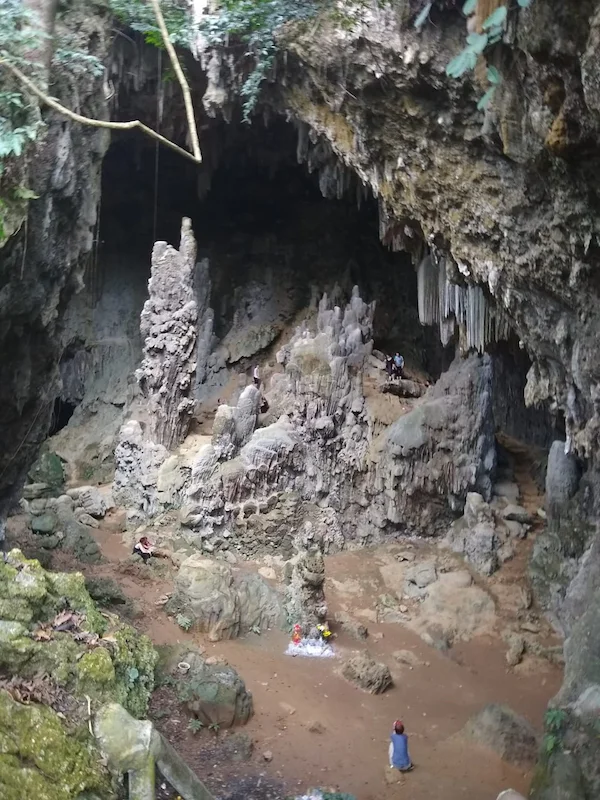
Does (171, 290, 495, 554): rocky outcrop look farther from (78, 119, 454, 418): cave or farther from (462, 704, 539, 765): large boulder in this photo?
(462, 704, 539, 765): large boulder

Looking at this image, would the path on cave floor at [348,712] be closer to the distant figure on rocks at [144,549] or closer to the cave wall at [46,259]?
the distant figure on rocks at [144,549]

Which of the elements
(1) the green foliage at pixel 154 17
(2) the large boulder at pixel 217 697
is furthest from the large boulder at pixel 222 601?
(1) the green foliage at pixel 154 17

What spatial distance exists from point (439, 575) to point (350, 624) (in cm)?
190

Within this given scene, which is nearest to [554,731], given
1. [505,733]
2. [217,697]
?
[505,733]

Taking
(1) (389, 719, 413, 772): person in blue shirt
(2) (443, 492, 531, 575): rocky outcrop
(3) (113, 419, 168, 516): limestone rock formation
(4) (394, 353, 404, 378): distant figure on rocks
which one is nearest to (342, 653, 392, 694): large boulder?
(1) (389, 719, 413, 772): person in blue shirt

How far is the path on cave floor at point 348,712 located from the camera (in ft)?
18.6

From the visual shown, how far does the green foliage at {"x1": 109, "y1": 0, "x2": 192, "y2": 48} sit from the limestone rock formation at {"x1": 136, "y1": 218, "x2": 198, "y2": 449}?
12.6 ft

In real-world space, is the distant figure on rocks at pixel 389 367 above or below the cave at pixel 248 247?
below

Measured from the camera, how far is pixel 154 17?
9062mm

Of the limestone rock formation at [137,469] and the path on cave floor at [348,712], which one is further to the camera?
the limestone rock formation at [137,469]

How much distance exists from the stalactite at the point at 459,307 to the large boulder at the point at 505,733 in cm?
460

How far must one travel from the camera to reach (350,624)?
8.84 metres

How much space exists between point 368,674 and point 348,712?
0.59 meters

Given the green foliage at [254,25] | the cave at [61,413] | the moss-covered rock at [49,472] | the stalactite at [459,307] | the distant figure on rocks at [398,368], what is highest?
the green foliage at [254,25]
